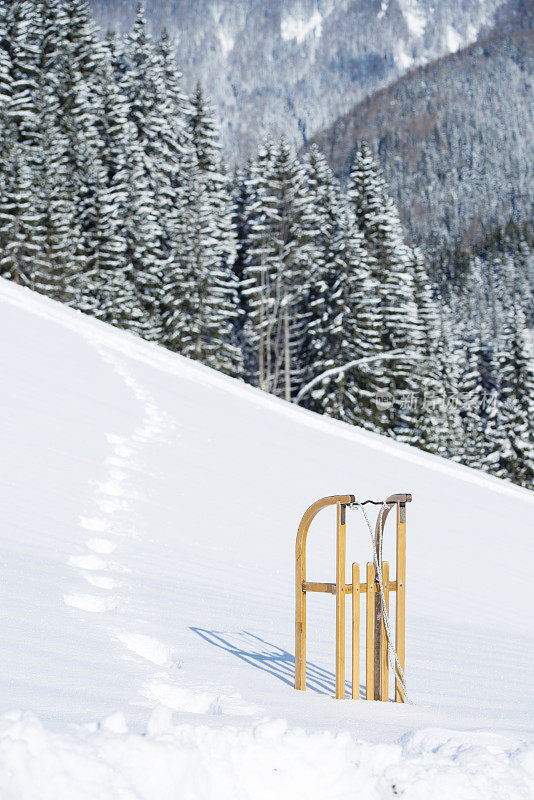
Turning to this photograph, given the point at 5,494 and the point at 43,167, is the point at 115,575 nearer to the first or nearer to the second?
the point at 5,494

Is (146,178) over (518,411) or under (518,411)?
over

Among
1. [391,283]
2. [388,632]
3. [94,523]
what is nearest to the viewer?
[388,632]

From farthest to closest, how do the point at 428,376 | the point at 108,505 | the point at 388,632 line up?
the point at 428,376
the point at 108,505
the point at 388,632

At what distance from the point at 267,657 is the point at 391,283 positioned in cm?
3902

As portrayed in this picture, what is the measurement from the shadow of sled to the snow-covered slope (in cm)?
3

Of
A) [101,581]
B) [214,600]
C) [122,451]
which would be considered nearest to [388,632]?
[214,600]

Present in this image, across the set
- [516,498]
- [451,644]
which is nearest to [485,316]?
[516,498]

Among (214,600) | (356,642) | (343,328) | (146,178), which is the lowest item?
(214,600)

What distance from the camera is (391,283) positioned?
4394 centimetres

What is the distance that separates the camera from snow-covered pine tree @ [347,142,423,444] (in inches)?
1631

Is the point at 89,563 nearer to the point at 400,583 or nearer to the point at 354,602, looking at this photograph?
the point at 354,602

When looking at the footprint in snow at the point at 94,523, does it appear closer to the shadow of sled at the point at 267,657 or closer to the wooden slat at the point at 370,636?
the shadow of sled at the point at 267,657

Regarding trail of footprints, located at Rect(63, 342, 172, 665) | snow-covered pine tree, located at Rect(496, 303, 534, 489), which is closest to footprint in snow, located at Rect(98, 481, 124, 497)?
trail of footprints, located at Rect(63, 342, 172, 665)

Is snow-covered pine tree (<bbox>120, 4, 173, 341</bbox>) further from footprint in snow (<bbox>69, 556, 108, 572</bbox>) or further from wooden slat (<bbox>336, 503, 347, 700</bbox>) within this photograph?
wooden slat (<bbox>336, 503, 347, 700</bbox>)
